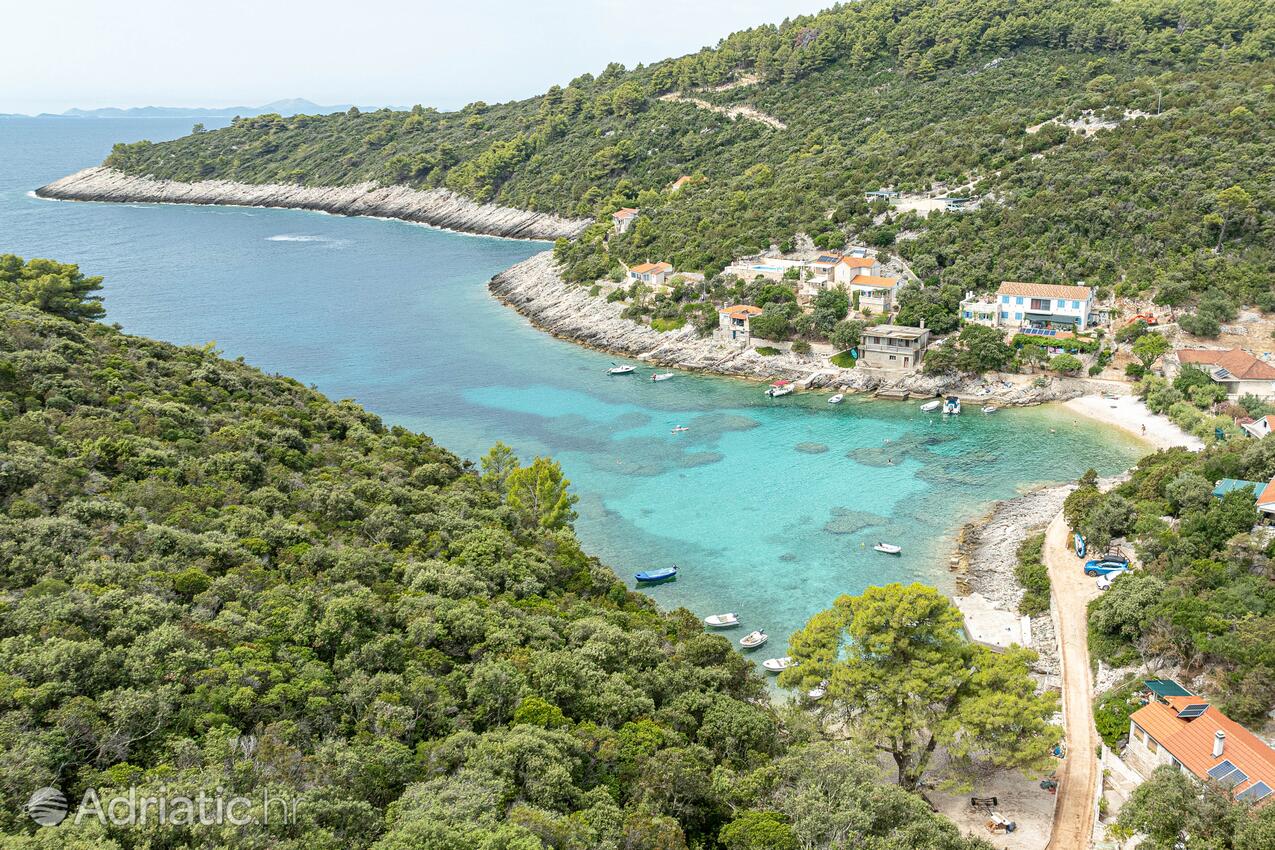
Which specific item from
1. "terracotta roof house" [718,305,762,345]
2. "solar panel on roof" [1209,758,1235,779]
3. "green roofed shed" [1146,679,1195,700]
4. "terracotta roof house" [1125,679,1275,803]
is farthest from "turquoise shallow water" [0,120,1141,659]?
"solar panel on roof" [1209,758,1235,779]

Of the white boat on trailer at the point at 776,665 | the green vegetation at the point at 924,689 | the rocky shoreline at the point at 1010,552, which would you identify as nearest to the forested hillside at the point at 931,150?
the rocky shoreline at the point at 1010,552

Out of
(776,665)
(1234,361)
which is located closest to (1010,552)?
(776,665)

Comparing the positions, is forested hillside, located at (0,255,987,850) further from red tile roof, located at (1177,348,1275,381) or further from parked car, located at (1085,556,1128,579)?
red tile roof, located at (1177,348,1275,381)

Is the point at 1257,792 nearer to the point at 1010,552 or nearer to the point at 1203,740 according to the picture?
the point at 1203,740

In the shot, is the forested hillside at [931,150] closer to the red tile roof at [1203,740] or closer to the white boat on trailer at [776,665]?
the white boat on trailer at [776,665]

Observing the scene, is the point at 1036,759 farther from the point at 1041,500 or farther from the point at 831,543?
A: the point at 1041,500

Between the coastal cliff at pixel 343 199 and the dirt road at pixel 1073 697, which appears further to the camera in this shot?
the coastal cliff at pixel 343 199
